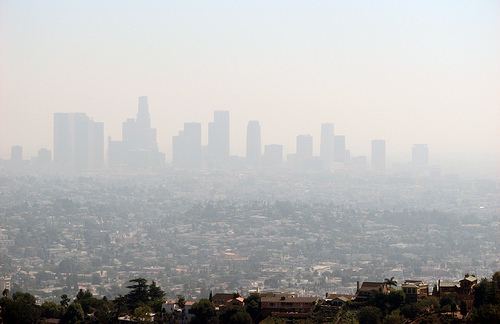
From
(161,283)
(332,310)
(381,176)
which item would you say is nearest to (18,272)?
(161,283)

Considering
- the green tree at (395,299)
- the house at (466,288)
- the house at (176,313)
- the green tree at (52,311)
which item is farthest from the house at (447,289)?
the green tree at (52,311)

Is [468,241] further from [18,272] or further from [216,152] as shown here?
[216,152]

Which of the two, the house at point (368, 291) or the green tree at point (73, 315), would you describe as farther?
the green tree at point (73, 315)

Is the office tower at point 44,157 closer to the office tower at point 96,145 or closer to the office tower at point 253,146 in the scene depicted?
the office tower at point 96,145

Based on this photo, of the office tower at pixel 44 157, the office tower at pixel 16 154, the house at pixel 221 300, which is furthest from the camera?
the office tower at pixel 44 157

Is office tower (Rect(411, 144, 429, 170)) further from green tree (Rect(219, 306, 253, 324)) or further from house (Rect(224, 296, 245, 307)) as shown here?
green tree (Rect(219, 306, 253, 324))

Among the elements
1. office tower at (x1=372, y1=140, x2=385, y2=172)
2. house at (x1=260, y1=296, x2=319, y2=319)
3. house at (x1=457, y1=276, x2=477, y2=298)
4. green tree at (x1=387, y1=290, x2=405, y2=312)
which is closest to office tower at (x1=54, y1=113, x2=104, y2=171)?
office tower at (x1=372, y1=140, x2=385, y2=172)

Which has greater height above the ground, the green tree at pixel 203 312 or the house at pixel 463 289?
the house at pixel 463 289
